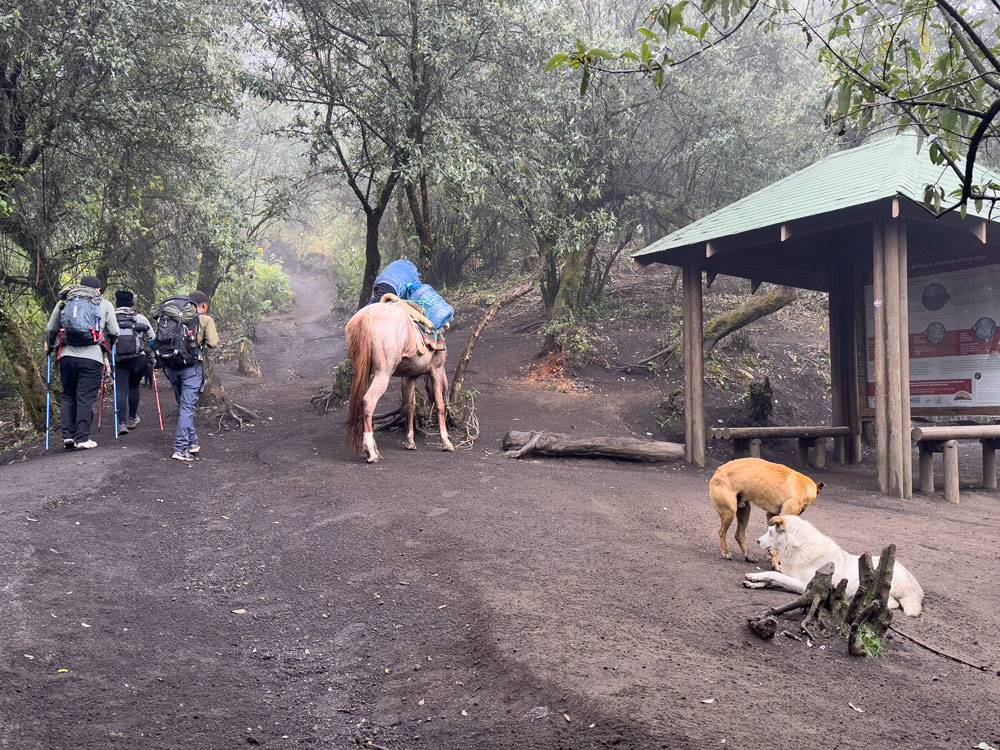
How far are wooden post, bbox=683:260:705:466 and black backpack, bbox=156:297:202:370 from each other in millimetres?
6216

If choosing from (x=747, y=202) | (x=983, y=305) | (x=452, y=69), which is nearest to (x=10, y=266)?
(x=452, y=69)

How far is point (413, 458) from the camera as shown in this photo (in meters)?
8.52

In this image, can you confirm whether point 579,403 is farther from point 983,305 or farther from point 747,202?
point 983,305

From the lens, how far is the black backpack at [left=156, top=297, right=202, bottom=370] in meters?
8.26

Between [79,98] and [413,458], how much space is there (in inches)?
271

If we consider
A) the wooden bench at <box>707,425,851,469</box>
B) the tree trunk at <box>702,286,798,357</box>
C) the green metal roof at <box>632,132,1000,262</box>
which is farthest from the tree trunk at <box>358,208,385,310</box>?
the tree trunk at <box>702,286,798,357</box>

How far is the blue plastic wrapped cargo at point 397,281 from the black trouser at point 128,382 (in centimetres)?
336

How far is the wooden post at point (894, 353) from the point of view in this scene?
7.97 meters

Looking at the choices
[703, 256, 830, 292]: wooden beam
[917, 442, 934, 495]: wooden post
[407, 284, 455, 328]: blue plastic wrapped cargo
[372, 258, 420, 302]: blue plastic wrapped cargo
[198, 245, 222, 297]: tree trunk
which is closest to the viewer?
[917, 442, 934, 495]: wooden post

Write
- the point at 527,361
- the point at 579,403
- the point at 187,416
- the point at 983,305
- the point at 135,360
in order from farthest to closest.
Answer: the point at 527,361 < the point at 579,403 < the point at 135,360 < the point at 983,305 < the point at 187,416

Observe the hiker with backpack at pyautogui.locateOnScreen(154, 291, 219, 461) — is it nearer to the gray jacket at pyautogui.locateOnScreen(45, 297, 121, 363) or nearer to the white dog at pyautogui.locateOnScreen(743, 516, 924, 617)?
the gray jacket at pyautogui.locateOnScreen(45, 297, 121, 363)

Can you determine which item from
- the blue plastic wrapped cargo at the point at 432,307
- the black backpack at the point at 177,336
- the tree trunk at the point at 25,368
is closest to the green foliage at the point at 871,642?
the blue plastic wrapped cargo at the point at 432,307

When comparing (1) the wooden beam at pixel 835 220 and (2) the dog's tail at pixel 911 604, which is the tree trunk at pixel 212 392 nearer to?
(1) the wooden beam at pixel 835 220

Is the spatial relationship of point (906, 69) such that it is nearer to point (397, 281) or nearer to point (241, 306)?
point (397, 281)
